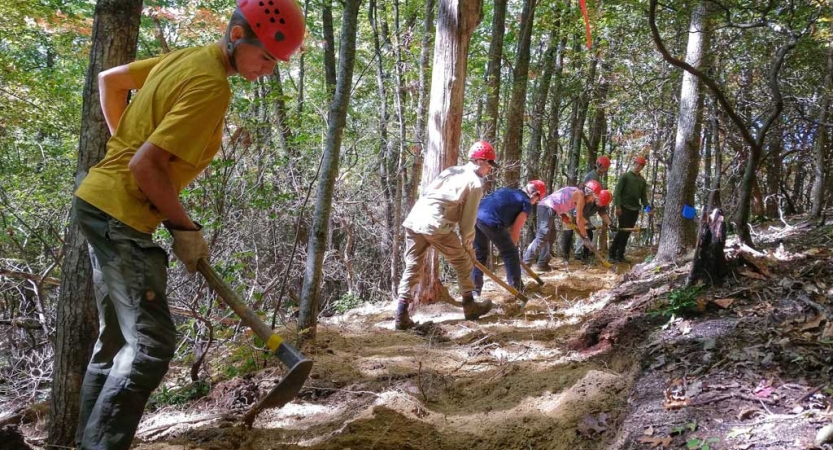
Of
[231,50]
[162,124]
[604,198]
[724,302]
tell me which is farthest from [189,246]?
[604,198]

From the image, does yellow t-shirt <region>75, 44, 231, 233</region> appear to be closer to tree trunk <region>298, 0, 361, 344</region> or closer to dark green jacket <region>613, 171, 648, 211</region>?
tree trunk <region>298, 0, 361, 344</region>

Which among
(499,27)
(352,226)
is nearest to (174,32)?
(352,226)

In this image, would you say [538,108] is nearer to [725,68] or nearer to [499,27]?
[499,27]

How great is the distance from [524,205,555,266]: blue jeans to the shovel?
699 centimetres

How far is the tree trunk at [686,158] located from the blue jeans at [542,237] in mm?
2114

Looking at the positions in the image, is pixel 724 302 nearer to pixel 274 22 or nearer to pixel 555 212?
pixel 274 22

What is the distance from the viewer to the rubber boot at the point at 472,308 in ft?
19.8

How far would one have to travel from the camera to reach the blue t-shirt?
673 cm

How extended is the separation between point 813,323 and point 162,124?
12.4ft

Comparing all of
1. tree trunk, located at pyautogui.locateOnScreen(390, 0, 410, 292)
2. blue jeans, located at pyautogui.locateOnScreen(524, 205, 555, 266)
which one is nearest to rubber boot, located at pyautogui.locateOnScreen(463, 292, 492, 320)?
tree trunk, located at pyautogui.locateOnScreen(390, 0, 410, 292)

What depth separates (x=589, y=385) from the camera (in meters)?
3.39

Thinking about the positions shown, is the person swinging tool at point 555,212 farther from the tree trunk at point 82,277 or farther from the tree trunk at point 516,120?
the tree trunk at point 82,277

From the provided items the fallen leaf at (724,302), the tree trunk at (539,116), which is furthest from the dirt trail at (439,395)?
the tree trunk at (539,116)

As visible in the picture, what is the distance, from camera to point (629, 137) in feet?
46.7
